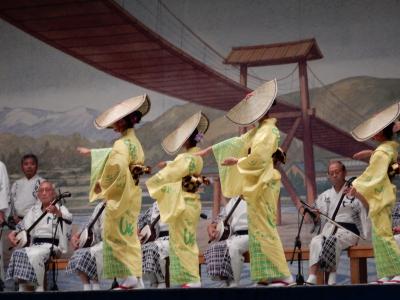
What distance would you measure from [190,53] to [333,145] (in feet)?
5.78

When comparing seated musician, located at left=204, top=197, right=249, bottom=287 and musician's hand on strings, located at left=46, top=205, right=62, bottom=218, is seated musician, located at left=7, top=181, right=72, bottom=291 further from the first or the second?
seated musician, located at left=204, top=197, right=249, bottom=287

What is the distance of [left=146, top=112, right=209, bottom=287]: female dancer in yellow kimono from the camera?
6.53 metres

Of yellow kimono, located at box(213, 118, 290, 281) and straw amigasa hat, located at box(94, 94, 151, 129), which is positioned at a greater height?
straw amigasa hat, located at box(94, 94, 151, 129)

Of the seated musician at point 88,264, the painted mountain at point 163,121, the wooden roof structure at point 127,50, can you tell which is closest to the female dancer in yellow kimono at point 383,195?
the painted mountain at point 163,121

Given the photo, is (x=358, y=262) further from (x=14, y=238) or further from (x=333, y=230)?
(x=14, y=238)

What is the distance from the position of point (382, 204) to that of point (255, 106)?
1201 mm

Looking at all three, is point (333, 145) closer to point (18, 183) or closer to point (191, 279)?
point (191, 279)

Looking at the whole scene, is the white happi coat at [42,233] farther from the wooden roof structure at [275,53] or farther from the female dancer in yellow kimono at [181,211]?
the wooden roof structure at [275,53]

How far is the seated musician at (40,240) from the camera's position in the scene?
7.15 meters

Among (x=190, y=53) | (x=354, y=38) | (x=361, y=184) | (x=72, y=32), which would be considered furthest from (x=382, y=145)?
(x=72, y=32)

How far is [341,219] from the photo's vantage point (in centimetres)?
699

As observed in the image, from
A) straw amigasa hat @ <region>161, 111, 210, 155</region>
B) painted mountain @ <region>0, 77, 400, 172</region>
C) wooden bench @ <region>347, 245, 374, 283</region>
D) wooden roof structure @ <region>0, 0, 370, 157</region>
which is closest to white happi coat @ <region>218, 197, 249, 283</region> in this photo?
straw amigasa hat @ <region>161, 111, 210, 155</region>

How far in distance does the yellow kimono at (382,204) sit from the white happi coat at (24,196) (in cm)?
317

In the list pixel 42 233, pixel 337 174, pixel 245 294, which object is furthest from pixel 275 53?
pixel 245 294
